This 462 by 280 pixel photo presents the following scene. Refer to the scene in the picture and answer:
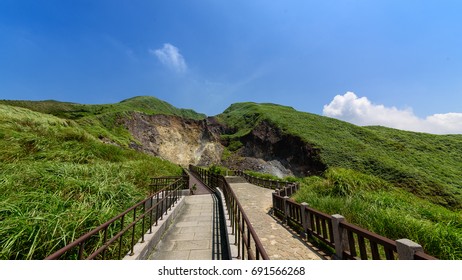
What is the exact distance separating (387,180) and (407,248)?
3607cm

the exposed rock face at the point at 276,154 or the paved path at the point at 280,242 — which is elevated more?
the exposed rock face at the point at 276,154

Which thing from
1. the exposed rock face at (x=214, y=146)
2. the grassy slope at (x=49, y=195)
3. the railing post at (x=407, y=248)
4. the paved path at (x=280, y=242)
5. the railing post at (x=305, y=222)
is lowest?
the paved path at (x=280, y=242)

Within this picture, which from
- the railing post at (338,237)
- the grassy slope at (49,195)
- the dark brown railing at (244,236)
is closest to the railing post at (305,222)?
the railing post at (338,237)

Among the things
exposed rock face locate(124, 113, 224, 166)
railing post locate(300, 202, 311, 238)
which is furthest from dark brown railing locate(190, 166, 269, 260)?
exposed rock face locate(124, 113, 224, 166)

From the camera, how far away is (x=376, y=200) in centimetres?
820

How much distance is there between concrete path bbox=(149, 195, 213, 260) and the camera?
15.7ft

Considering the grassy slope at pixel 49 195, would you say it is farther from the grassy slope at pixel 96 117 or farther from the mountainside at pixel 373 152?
the mountainside at pixel 373 152

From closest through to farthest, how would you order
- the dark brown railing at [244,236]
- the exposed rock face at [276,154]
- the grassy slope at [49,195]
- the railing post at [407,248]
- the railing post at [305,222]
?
the dark brown railing at [244,236]
the railing post at [407,248]
the grassy slope at [49,195]
the railing post at [305,222]
the exposed rock face at [276,154]

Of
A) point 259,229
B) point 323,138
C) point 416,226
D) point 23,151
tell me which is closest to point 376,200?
point 416,226

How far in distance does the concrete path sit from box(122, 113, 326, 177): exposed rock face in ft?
122

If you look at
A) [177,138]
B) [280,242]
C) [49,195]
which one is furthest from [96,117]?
[280,242]

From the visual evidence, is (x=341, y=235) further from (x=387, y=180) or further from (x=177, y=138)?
(x=177, y=138)

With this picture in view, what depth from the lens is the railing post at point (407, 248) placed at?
3.04 meters

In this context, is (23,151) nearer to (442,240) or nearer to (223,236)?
(223,236)
